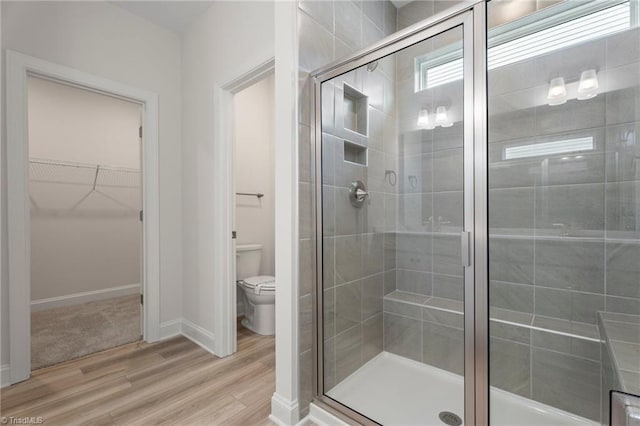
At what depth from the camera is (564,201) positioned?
1.68 metres

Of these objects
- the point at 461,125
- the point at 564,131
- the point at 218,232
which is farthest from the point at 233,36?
the point at 564,131

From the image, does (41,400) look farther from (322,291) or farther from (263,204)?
(263,204)

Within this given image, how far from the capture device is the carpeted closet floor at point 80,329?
2316 millimetres

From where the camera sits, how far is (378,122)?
188cm

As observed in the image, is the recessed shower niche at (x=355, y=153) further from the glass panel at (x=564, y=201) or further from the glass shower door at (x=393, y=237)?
the glass panel at (x=564, y=201)

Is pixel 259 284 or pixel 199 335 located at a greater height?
pixel 259 284

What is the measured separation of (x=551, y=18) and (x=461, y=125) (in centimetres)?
117

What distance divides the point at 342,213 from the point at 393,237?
1.41 ft

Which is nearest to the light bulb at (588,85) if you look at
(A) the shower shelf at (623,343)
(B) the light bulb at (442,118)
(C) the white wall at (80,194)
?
(B) the light bulb at (442,118)

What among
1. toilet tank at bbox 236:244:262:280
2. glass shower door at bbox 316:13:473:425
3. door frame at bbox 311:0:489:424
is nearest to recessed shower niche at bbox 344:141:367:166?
glass shower door at bbox 316:13:473:425

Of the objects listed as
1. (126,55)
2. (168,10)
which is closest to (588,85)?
(168,10)

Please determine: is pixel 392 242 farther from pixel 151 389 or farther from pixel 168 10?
pixel 168 10

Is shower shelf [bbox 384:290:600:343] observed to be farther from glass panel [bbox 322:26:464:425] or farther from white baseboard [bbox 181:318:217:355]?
white baseboard [bbox 181:318:217:355]

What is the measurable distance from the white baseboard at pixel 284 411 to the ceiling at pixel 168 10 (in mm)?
2874
